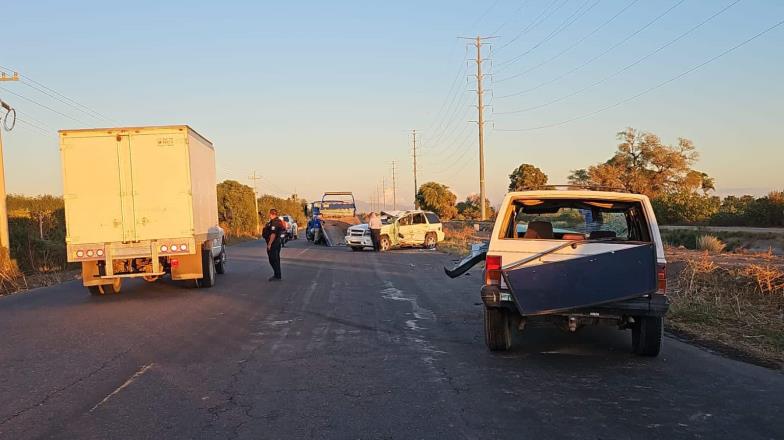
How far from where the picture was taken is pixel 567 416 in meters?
5.35

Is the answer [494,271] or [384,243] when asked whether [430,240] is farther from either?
[494,271]

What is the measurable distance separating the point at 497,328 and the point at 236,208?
5692 cm

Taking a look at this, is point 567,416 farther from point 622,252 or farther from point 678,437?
point 622,252

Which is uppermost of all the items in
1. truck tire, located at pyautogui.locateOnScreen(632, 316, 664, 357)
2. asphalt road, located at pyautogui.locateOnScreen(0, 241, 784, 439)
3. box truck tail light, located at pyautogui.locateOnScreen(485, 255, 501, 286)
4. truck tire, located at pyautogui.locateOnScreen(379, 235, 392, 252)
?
box truck tail light, located at pyautogui.locateOnScreen(485, 255, 501, 286)

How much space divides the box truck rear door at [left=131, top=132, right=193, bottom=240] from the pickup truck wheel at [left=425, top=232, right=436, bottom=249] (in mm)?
18889

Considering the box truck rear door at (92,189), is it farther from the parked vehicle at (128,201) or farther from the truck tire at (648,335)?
the truck tire at (648,335)

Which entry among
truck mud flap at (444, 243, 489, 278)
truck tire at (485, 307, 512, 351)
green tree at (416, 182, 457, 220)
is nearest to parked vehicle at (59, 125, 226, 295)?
truck mud flap at (444, 243, 489, 278)

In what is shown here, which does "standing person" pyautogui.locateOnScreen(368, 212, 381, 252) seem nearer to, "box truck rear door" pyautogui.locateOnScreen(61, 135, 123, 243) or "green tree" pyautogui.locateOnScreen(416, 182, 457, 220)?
"box truck rear door" pyautogui.locateOnScreen(61, 135, 123, 243)

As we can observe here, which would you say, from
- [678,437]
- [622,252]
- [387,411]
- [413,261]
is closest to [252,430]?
[387,411]

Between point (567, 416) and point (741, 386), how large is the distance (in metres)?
2.19

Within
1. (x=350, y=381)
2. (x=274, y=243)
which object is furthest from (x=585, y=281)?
(x=274, y=243)

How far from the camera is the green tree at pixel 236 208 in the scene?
6097 centimetres

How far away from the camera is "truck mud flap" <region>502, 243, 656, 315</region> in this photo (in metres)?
6.83

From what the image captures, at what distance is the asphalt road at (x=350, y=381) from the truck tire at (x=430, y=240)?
20016 millimetres
